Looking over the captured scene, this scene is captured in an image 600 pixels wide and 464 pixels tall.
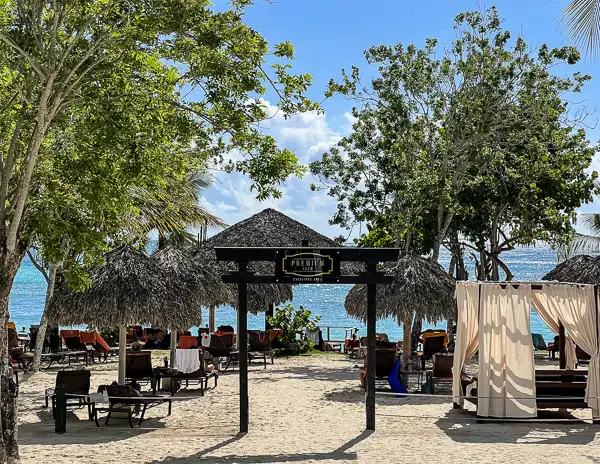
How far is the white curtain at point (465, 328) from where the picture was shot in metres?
14.4

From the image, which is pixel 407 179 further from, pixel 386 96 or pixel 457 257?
pixel 457 257

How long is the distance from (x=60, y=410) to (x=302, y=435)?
3.57 m

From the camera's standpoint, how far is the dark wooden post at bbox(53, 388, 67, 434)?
496 inches

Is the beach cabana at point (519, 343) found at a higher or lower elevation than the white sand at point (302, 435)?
higher

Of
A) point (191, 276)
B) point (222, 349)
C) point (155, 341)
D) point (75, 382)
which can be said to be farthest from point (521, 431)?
point (155, 341)

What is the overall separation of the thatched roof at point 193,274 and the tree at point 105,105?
6521 millimetres

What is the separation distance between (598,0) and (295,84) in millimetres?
3954

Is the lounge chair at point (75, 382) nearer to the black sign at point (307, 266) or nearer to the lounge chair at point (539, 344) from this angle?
the black sign at point (307, 266)

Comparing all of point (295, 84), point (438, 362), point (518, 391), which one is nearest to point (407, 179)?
point (438, 362)

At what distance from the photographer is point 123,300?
623 inches

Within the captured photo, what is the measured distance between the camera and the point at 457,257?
1224 inches

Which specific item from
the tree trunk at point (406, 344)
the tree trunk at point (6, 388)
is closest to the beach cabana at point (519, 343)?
the tree trunk at point (406, 344)

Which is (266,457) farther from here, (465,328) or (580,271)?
(580,271)

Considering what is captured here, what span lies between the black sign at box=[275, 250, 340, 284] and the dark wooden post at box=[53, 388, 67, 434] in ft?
11.8
